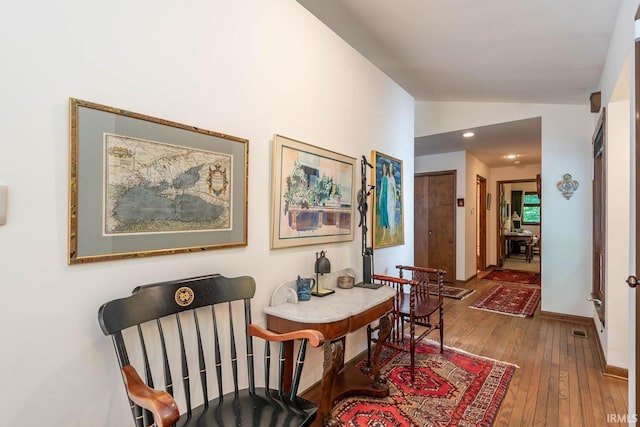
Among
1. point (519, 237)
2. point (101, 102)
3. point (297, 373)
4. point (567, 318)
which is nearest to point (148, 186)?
point (101, 102)

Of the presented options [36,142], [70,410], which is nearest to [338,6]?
[36,142]

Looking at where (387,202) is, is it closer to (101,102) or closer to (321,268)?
(321,268)

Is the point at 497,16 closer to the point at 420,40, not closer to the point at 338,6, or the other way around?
the point at 420,40

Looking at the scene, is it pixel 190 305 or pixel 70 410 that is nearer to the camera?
pixel 70 410

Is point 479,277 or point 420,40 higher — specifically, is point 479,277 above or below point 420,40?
below

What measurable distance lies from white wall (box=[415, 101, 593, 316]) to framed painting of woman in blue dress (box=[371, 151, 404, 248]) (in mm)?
1988

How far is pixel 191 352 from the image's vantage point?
1528 millimetres

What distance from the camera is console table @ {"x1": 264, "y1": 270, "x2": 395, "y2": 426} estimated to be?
159 cm

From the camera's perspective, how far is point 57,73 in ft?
3.69

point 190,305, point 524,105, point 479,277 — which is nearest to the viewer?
point 190,305

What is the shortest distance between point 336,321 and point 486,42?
2.41 meters

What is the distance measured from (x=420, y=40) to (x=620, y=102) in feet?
5.30

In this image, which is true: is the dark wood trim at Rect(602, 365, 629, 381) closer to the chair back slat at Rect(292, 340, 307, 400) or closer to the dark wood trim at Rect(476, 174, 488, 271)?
the chair back slat at Rect(292, 340, 307, 400)

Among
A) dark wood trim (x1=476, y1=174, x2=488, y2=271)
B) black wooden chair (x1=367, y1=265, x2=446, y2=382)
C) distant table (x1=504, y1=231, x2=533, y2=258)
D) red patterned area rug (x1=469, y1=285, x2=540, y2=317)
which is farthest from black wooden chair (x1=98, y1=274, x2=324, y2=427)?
distant table (x1=504, y1=231, x2=533, y2=258)
